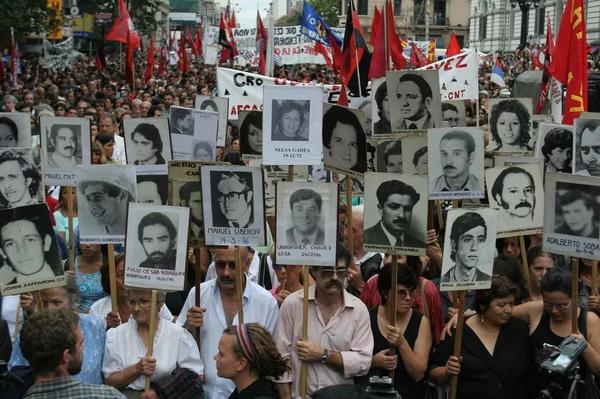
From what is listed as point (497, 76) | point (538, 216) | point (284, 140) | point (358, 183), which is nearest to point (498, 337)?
point (538, 216)

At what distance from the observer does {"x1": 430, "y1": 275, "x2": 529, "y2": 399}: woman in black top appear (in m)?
5.78

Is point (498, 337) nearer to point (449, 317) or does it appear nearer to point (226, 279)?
point (449, 317)

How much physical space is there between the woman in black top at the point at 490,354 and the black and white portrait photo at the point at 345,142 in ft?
6.55

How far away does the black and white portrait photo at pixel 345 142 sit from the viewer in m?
7.76

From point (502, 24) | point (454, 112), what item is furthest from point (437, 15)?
point (454, 112)

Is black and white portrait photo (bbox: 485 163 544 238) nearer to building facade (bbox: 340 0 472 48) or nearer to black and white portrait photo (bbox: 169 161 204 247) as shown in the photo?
black and white portrait photo (bbox: 169 161 204 247)

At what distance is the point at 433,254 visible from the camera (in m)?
7.69

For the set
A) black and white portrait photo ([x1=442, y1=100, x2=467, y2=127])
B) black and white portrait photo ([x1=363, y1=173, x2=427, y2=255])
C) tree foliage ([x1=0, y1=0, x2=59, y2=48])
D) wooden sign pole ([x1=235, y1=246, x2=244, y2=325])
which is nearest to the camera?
wooden sign pole ([x1=235, y1=246, x2=244, y2=325])

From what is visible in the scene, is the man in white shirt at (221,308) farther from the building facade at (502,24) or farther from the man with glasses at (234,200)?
the building facade at (502,24)

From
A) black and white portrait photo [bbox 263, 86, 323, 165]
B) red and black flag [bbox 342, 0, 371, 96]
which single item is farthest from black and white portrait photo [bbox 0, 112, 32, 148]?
red and black flag [bbox 342, 0, 371, 96]

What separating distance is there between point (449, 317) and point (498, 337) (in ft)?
2.84

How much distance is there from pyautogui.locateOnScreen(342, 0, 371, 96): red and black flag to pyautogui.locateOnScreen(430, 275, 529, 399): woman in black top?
631 centimetres

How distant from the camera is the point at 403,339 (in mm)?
5859

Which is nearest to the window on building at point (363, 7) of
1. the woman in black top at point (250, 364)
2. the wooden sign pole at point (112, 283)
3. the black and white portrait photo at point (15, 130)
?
the black and white portrait photo at point (15, 130)
